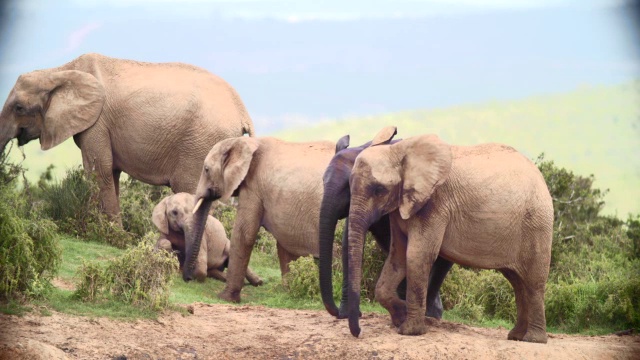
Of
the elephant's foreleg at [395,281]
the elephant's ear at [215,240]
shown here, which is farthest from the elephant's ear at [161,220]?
the elephant's foreleg at [395,281]

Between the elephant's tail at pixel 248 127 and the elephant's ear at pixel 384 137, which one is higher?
the elephant's tail at pixel 248 127

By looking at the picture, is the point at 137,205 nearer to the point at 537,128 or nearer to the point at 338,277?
the point at 338,277

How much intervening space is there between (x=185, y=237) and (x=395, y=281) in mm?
4168

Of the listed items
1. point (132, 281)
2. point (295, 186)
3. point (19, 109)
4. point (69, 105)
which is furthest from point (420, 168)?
point (19, 109)

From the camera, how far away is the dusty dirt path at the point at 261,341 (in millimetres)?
9750

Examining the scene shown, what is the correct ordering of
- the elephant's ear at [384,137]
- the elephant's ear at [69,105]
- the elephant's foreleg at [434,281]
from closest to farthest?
the elephant's ear at [384,137]
the elephant's foreleg at [434,281]
the elephant's ear at [69,105]

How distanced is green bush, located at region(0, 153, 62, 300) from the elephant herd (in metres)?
2.59

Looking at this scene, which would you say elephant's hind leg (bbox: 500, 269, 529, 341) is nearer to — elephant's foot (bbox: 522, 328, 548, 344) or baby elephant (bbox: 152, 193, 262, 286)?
elephant's foot (bbox: 522, 328, 548, 344)

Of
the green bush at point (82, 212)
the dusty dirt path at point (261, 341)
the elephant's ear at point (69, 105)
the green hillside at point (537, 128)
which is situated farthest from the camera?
the green hillside at point (537, 128)

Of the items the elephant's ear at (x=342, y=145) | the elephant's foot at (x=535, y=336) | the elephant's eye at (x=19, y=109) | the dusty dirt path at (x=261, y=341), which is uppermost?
the elephant's eye at (x=19, y=109)

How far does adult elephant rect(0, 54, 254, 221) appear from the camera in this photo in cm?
1588

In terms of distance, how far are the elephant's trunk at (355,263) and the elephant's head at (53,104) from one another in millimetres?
6812

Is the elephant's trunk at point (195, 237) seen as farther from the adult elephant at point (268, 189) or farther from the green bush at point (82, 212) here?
the green bush at point (82, 212)

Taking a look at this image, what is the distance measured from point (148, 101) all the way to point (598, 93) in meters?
44.1
